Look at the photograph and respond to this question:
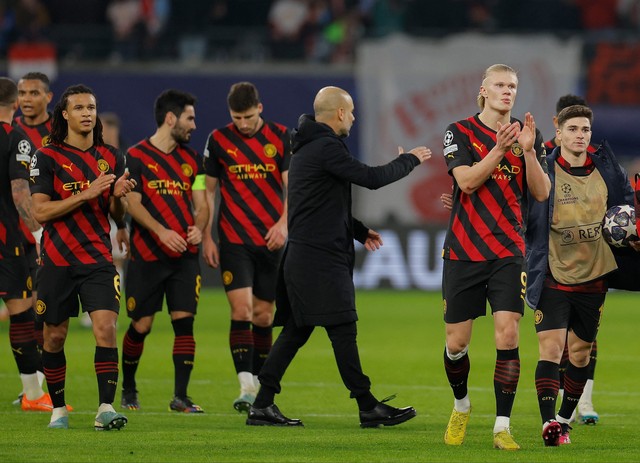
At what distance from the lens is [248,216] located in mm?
10703

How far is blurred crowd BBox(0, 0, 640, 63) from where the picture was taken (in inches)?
922

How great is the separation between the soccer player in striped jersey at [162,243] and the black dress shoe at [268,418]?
116 cm

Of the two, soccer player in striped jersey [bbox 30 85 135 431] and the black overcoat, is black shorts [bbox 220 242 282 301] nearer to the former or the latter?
the black overcoat

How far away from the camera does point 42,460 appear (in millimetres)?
7316

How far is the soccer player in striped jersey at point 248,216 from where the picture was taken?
1060 cm

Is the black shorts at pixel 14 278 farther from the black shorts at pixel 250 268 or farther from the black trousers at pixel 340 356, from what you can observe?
the black trousers at pixel 340 356

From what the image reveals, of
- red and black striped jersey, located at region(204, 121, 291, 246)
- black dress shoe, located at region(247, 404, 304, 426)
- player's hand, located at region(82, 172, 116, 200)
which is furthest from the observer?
red and black striped jersey, located at region(204, 121, 291, 246)

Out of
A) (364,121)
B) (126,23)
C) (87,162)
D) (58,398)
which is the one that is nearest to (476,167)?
(87,162)

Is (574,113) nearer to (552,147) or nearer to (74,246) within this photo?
(552,147)

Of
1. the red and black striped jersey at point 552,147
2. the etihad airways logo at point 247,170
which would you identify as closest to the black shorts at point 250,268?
the etihad airways logo at point 247,170

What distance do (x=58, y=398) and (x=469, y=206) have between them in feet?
9.80

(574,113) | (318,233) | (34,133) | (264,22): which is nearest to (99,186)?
(318,233)

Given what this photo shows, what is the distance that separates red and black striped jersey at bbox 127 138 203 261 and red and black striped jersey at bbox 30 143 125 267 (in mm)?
1404

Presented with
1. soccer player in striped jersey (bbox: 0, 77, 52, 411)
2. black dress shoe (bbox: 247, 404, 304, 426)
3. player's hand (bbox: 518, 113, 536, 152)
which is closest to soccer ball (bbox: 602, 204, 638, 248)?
player's hand (bbox: 518, 113, 536, 152)
